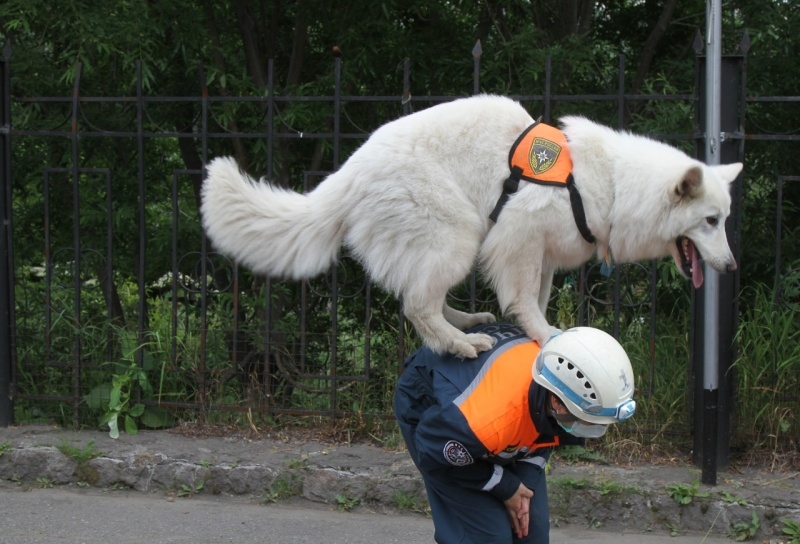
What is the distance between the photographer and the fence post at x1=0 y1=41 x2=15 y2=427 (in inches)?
242

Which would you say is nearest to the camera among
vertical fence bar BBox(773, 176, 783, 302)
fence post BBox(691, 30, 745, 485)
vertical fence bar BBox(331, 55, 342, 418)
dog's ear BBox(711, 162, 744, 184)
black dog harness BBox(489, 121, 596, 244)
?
black dog harness BBox(489, 121, 596, 244)

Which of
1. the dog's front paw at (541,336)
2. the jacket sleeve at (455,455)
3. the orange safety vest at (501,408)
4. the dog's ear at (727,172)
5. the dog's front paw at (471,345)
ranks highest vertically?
the dog's ear at (727,172)

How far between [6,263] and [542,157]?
430 cm

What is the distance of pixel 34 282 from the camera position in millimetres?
7211

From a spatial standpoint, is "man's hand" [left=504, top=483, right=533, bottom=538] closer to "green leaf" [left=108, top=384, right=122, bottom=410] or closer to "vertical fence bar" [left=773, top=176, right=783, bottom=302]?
"vertical fence bar" [left=773, top=176, right=783, bottom=302]

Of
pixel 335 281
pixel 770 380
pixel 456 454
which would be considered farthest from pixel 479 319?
pixel 770 380

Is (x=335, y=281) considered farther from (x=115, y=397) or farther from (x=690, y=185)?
(x=690, y=185)

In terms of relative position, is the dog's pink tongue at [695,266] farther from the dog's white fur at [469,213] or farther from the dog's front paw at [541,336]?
the dog's front paw at [541,336]

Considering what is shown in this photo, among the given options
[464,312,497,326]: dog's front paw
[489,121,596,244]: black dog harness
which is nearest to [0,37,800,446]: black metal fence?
[464,312,497,326]: dog's front paw

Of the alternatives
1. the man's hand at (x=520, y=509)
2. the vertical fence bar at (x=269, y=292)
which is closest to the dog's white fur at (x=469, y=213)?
the man's hand at (x=520, y=509)

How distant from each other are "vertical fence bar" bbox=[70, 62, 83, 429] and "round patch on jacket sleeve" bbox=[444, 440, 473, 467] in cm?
393

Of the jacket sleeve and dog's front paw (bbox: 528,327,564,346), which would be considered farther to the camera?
dog's front paw (bbox: 528,327,564,346)

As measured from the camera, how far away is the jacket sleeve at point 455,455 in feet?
9.93

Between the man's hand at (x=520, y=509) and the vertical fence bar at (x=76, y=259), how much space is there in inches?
155
